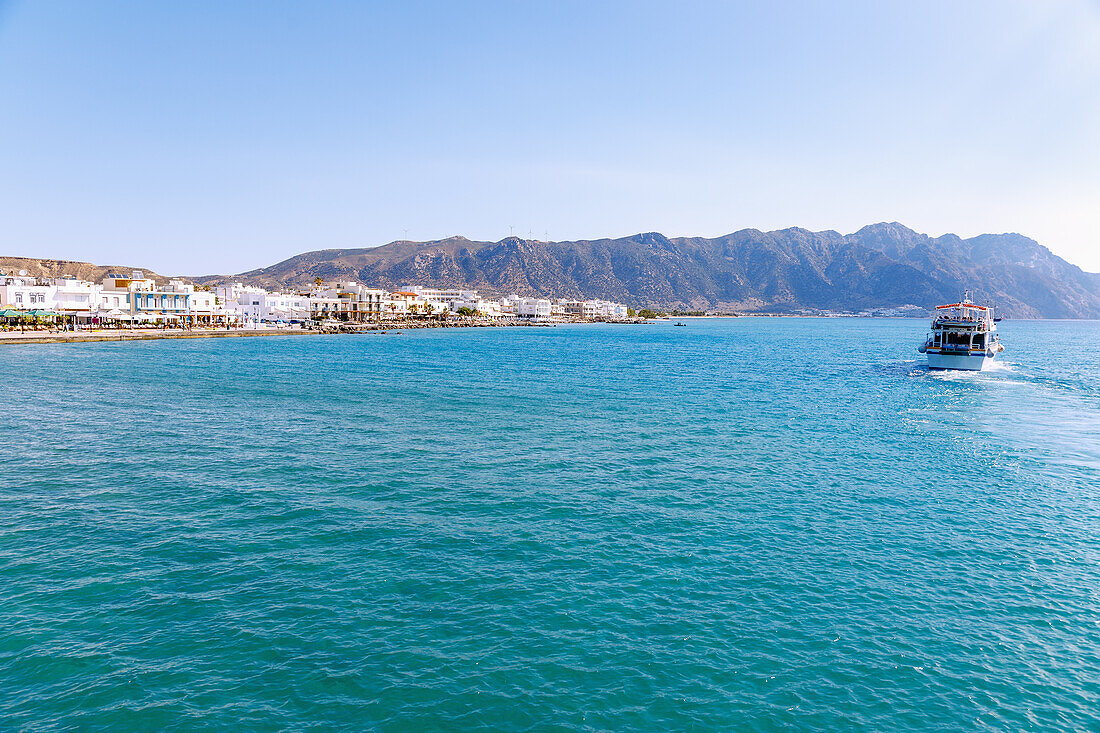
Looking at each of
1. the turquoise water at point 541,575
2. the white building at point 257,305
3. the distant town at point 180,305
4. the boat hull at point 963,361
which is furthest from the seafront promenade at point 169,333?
the boat hull at point 963,361

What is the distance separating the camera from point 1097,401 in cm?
4403

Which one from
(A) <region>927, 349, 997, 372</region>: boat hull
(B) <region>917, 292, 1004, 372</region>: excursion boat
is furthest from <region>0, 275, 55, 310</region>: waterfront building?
(B) <region>917, 292, 1004, 372</region>: excursion boat

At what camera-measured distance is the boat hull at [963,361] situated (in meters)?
61.4

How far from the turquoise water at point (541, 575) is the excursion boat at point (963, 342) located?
33.3 meters

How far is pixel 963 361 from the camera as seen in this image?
203 ft

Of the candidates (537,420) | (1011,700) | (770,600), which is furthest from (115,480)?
(1011,700)

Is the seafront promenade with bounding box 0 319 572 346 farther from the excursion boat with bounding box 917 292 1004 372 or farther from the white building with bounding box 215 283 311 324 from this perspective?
the excursion boat with bounding box 917 292 1004 372

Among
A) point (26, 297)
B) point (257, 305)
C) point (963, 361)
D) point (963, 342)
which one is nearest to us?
point (963, 361)

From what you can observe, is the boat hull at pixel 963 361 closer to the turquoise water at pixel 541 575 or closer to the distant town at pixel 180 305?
the turquoise water at pixel 541 575

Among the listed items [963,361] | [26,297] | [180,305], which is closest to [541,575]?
[963,361]

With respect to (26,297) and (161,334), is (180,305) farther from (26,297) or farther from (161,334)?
(161,334)

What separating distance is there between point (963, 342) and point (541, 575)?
6611 cm

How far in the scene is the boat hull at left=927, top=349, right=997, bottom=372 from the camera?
61.4 meters

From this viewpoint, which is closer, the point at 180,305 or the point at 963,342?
the point at 963,342
